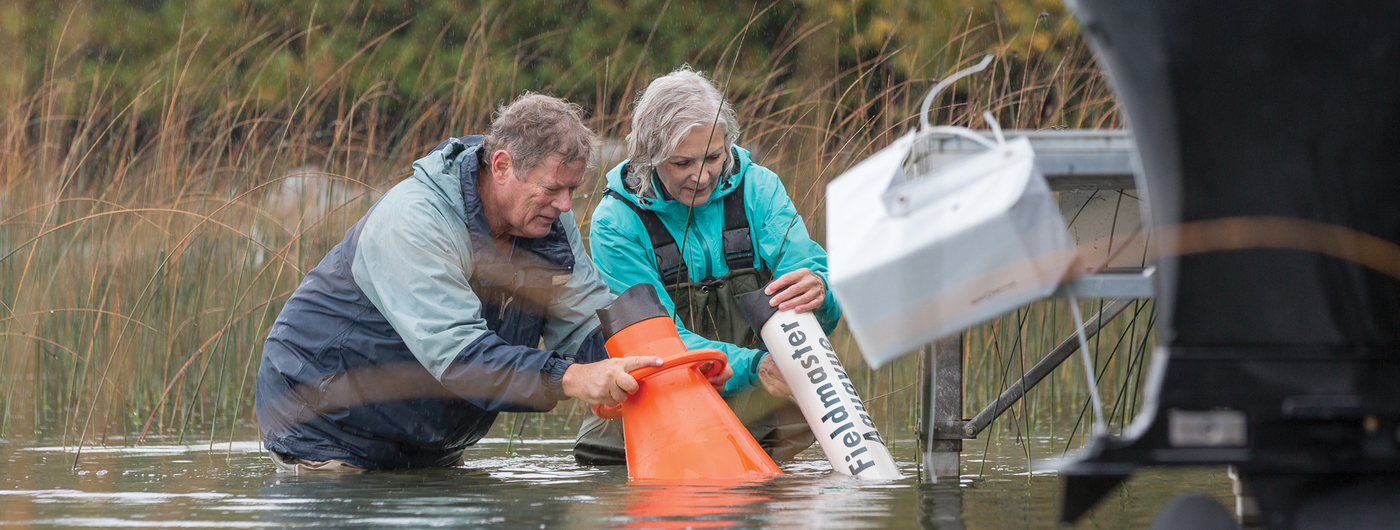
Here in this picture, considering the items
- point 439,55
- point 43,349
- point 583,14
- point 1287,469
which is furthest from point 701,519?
point 583,14

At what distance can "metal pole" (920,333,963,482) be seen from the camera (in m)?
3.17

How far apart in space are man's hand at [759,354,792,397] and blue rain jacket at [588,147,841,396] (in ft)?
0.66

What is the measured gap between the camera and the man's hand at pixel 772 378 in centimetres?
384

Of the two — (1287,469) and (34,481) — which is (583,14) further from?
(1287,469)

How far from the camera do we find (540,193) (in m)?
3.69

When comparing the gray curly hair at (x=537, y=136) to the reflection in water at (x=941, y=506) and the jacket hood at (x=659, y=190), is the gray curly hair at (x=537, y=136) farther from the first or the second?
the reflection in water at (x=941, y=506)

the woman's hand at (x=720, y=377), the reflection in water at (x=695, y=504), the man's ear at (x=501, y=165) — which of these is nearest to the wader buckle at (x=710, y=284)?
the woman's hand at (x=720, y=377)

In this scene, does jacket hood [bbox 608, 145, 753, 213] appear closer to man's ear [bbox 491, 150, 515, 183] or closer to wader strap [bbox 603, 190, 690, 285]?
wader strap [bbox 603, 190, 690, 285]

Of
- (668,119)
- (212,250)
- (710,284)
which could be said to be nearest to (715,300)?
(710,284)

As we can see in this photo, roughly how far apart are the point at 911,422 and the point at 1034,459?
108cm

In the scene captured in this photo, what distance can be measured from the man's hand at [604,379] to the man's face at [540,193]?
48 centimetres

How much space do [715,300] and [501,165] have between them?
0.91 metres

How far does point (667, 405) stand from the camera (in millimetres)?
3574

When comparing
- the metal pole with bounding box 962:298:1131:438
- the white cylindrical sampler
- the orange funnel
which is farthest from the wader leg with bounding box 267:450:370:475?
the metal pole with bounding box 962:298:1131:438
